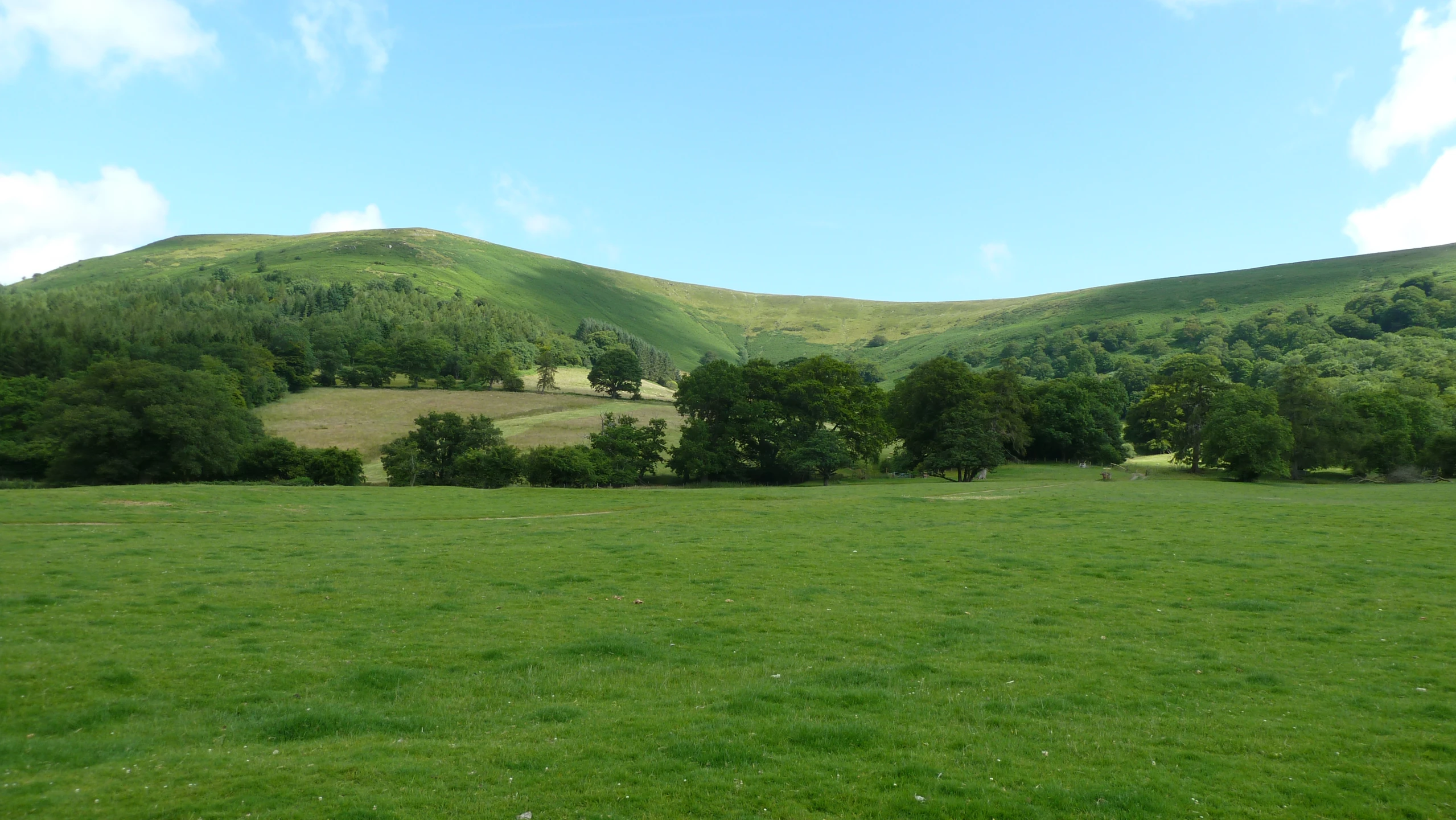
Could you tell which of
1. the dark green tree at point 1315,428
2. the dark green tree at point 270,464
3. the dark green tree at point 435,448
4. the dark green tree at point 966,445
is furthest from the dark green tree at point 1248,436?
the dark green tree at point 270,464

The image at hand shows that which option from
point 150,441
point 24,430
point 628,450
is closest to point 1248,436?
point 628,450

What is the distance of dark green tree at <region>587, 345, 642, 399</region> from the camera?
493ft

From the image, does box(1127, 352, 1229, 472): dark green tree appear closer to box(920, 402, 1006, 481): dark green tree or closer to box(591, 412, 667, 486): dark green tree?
box(920, 402, 1006, 481): dark green tree

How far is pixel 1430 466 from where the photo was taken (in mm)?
81375

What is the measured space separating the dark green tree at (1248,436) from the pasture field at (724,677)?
49704 mm

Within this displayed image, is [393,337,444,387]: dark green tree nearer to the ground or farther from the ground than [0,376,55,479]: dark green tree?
farther from the ground

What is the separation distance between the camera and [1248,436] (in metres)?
75.2

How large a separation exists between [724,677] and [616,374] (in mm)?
138608

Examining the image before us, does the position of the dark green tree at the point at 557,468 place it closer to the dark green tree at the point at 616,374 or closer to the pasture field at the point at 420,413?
the pasture field at the point at 420,413

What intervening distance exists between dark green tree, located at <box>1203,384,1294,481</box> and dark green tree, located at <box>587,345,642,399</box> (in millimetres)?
97981

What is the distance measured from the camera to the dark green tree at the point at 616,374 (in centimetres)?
15038

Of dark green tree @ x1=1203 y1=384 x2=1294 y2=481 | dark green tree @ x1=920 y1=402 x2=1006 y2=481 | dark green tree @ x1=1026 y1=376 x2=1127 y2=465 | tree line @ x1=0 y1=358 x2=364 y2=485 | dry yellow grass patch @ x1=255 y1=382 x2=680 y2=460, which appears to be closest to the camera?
tree line @ x1=0 y1=358 x2=364 y2=485

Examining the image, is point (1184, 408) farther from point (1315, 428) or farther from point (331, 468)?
point (331, 468)

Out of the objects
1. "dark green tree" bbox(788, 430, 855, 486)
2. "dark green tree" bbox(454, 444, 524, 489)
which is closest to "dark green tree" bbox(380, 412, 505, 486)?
"dark green tree" bbox(454, 444, 524, 489)
